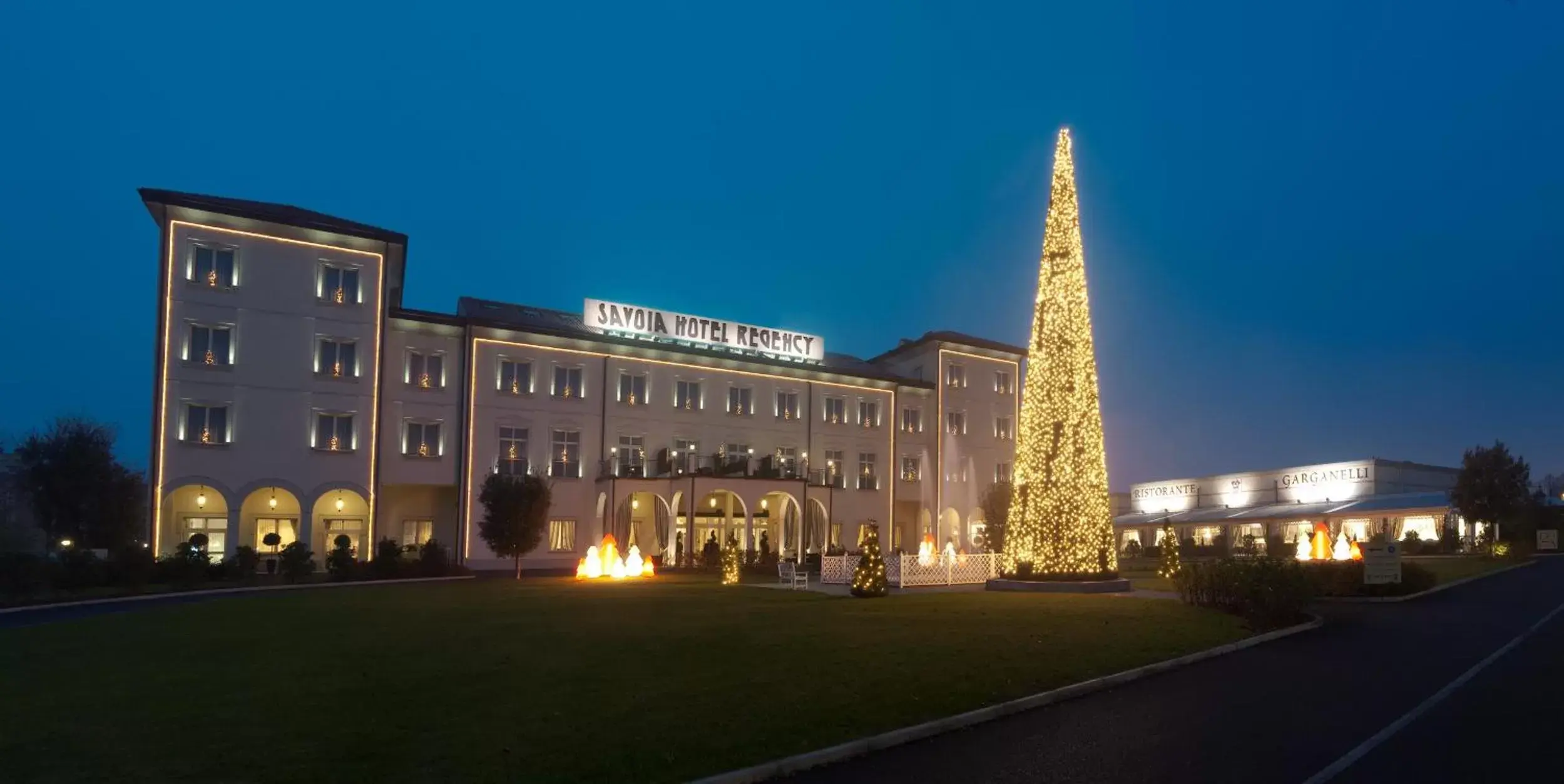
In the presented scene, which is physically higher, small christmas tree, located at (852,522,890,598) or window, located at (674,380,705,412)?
window, located at (674,380,705,412)

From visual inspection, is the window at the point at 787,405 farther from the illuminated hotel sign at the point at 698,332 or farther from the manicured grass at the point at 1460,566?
the manicured grass at the point at 1460,566

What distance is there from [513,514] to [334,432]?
9738 mm

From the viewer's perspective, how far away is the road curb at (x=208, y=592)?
27.3m

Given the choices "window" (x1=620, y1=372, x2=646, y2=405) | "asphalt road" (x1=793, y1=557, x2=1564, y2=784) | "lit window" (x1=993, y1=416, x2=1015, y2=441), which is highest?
"window" (x1=620, y1=372, x2=646, y2=405)

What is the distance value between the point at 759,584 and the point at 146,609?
1786 cm

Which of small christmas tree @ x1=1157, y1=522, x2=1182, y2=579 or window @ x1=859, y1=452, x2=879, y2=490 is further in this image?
window @ x1=859, y1=452, x2=879, y2=490

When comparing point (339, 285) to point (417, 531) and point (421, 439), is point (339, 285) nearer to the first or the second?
point (421, 439)

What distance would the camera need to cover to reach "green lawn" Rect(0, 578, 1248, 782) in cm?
852

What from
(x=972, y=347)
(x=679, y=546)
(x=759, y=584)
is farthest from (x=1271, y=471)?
(x=759, y=584)

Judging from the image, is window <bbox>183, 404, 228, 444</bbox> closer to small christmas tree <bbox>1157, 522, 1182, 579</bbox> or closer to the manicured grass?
small christmas tree <bbox>1157, 522, 1182, 579</bbox>

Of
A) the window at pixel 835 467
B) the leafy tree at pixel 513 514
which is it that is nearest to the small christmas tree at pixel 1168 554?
the leafy tree at pixel 513 514

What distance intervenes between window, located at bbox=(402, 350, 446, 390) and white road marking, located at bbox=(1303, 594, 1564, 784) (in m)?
42.5

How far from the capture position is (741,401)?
57750 mm

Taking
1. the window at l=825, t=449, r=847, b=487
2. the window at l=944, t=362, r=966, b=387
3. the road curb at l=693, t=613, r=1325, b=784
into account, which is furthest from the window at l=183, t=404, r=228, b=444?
the window at l=944, t=362, r=966, b=387
